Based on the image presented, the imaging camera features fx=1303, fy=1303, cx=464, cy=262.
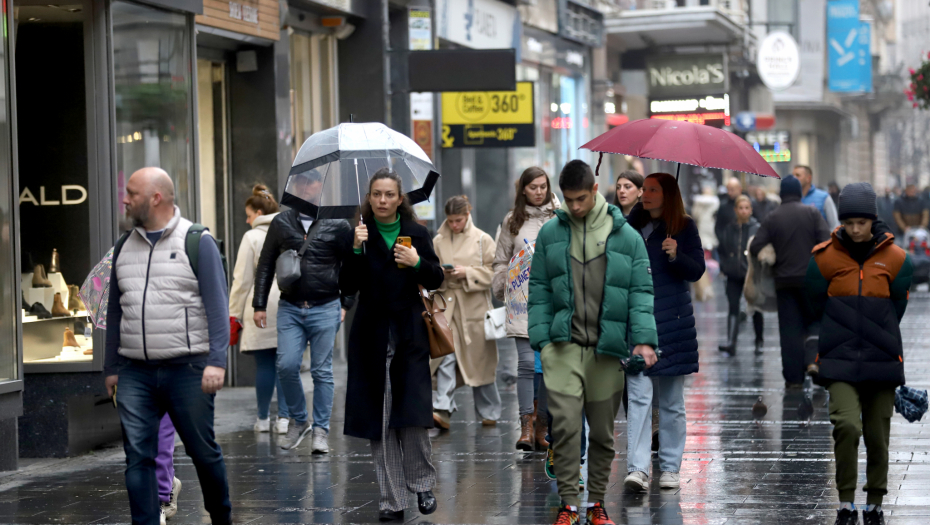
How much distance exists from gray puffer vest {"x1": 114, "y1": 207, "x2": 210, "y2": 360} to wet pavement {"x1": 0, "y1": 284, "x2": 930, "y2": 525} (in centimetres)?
143

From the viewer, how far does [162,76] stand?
10336mm

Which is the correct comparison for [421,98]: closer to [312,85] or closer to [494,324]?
[312,85]

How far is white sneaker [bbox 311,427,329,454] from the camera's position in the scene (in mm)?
9094

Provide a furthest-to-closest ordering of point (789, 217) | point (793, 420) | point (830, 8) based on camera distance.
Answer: point (830, 8) < point (789, 217) < point (793, 420)

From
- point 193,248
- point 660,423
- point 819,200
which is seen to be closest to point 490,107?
point 819,200

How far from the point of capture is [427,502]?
22.8 ft

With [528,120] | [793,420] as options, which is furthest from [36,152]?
[528,120]

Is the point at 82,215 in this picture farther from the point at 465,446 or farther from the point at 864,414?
the point at 864,414

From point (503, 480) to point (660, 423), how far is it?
1.03 m

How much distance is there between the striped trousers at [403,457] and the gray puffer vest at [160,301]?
1.28m

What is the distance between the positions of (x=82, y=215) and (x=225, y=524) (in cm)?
400

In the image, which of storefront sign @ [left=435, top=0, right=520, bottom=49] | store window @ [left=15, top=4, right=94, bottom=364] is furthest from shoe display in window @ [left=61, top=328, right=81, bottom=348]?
storefront sign @ [left=435, top=0, right=520, bottom=49]

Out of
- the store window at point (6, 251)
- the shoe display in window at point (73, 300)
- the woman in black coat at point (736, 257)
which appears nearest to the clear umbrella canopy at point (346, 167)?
A: the store window at point (6, 251)

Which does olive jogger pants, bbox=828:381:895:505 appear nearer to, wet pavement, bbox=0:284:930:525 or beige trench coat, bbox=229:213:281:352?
wet pavement, bbox=0:284:930:525
